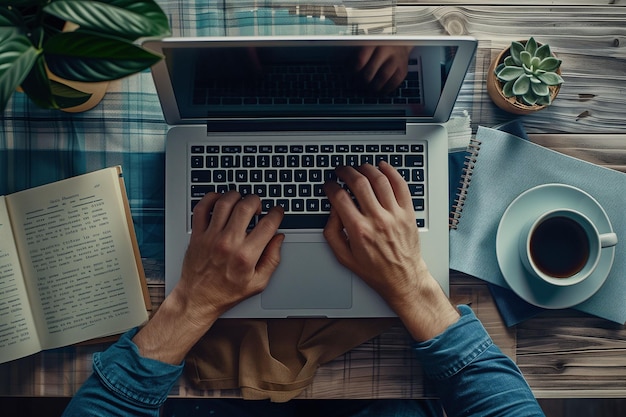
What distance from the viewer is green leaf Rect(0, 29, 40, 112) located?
1.72 feet

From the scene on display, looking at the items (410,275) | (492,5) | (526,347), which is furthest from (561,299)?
(492,5)

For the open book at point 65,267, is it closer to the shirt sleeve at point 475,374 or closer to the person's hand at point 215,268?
the person's hand at point 215,268

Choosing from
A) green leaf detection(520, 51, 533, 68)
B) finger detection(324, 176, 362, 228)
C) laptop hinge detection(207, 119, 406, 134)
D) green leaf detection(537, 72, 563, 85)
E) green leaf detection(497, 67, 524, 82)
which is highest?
green leaf detection(520, 51, 533, 68)

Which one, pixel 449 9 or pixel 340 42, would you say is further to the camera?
pixel 449 9

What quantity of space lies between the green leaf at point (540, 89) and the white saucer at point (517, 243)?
5.2 inches

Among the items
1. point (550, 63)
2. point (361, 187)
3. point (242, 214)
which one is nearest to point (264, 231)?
point (242, 214)

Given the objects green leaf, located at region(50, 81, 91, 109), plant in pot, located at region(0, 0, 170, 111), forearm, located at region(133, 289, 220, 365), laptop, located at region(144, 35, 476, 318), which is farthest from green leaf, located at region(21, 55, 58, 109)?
forearm, located at region(133, 289, 220, 365)

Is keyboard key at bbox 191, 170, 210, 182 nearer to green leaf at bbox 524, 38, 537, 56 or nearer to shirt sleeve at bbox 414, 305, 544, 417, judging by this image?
shirt sleeve at bbox 414, 305, 544, 417

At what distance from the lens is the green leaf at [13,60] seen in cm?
52

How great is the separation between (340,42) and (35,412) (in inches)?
43.8

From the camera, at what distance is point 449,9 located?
883mm

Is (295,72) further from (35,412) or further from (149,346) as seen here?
(35,412)

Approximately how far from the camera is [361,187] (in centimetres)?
80

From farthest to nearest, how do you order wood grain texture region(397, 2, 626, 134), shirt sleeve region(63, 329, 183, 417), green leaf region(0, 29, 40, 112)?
wood grain texture region(397, 2, 626, 134) < shirt sleeve region(63, 329, 183, 417) < green leaf region(0, 29, 40, 112)
